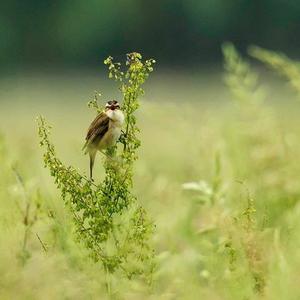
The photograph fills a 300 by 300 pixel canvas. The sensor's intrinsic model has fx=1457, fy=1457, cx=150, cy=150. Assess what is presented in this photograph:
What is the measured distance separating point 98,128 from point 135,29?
127 feet

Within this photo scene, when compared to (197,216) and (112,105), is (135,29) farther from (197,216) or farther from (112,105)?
(112,105)

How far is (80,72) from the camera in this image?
126 feet

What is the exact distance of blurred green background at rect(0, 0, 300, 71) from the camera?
41.8 metres

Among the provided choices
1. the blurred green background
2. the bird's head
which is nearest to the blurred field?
the bird's head

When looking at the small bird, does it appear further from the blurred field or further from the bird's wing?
the blurred field

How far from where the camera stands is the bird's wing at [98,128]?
524 cm

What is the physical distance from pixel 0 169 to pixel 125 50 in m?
36.5

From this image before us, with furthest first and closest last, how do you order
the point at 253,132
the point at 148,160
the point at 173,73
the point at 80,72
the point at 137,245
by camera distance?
the point at 80,72, the point at 173,73, the point at 148,160, the point at 253,132, the point at 137,245

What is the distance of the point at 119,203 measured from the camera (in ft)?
16.4

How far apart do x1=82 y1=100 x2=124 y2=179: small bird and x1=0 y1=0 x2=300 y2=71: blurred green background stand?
34944 mm

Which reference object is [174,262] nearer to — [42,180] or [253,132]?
[42,180]

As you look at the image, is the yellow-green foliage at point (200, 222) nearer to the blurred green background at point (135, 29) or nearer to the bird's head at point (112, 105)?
the bird's head at point (112, 105)

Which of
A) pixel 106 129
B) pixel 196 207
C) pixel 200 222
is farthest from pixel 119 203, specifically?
pixel 196 207

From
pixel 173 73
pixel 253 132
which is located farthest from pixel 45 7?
pixel 253 132
